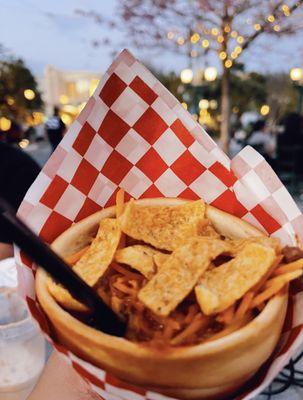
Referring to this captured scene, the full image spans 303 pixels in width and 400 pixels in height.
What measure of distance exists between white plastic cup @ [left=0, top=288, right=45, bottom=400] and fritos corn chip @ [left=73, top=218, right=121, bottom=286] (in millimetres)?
289

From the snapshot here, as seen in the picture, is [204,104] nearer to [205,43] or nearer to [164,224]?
[205,43]

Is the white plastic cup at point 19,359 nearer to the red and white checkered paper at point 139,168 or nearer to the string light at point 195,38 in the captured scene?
the red and white checkered paper at point 139,168

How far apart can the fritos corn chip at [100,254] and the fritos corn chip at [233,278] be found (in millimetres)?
162

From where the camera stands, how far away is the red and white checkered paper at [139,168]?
80 centimetres

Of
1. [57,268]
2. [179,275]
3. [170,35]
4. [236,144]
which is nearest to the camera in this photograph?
[57,268]

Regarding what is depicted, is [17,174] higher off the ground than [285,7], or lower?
lower

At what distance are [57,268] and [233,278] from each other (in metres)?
0.27

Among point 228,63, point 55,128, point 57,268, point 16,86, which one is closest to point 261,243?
point 57,268

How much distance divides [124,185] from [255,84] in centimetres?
2306

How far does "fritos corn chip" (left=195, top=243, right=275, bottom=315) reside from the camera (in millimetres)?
577

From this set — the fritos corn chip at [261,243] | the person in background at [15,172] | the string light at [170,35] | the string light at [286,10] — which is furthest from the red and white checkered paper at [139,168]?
the string light at [170,35]

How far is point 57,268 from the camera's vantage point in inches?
19.1

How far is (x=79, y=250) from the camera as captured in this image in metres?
0.81

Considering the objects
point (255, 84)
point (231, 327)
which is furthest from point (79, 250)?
point (255, 84)
